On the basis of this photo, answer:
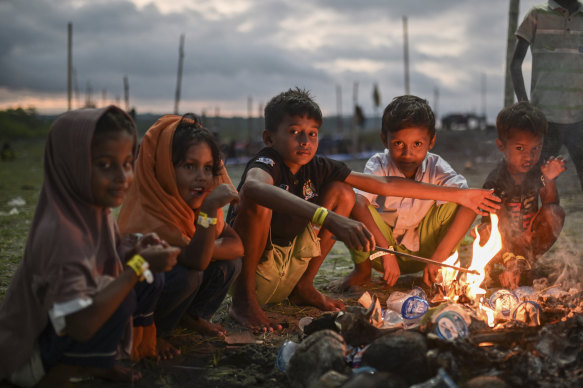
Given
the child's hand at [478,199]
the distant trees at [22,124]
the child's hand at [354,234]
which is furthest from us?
the distant trees at [22,124]

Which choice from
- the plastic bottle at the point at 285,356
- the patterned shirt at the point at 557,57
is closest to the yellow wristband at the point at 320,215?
the plastic bottle at the point at 285,356

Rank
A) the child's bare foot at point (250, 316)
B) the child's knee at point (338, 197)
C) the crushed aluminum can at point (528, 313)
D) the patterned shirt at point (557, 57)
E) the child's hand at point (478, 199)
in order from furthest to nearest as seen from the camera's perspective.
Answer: the patterned shirt at point (557, 57)
the child's hand at point (478, 199)
the child's knee at point (338, 197)
the child's bare foot at point (250, 316)
the crushed aluminum can at point (528, 313)

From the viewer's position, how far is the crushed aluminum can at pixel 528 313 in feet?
9.22

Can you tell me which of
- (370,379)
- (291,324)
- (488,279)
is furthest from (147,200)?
(488,279)

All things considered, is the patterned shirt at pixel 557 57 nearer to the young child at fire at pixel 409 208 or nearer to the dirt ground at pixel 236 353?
the dirt ground at pixel 236 353

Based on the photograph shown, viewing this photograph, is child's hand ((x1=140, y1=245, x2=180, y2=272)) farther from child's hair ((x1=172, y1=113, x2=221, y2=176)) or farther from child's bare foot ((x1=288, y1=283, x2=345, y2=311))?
child's bare foot ((x1=288, y1=283, x2=345, y2=311))

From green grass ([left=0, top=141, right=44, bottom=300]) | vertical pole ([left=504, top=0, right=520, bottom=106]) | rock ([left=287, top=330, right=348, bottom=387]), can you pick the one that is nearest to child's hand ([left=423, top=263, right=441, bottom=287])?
rock ([left=287, top=330, right=348, bottom=387])

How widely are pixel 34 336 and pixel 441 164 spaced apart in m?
3.20

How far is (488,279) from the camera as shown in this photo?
4270mm

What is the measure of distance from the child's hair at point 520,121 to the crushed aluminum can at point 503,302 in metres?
1.61

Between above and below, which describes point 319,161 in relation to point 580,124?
below

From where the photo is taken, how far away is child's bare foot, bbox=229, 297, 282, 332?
11.0 ft

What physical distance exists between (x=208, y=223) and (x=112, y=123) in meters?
0.76

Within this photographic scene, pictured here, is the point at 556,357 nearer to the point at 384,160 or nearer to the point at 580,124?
the point at 384,160
